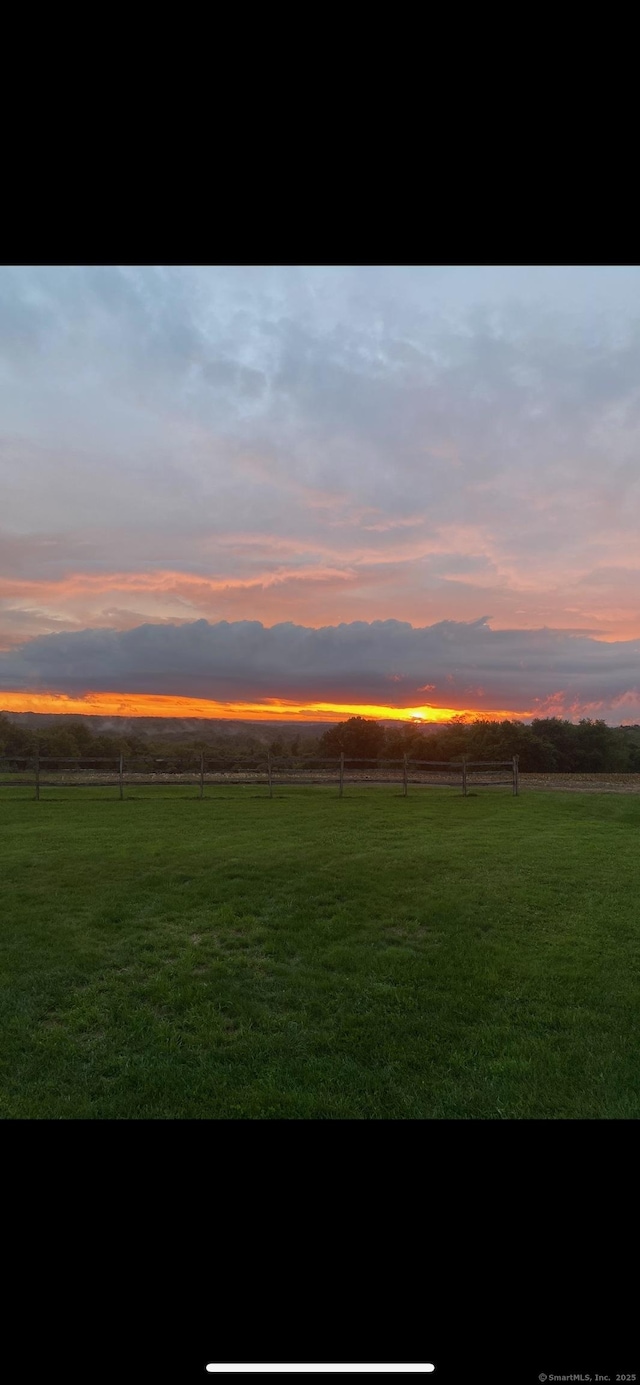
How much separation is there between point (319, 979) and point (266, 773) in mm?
9322

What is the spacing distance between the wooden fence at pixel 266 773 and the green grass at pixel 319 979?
4.58 metres

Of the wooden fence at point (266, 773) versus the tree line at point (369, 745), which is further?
the tree line at point (369, 745)

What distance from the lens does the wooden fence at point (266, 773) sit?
11.3 m

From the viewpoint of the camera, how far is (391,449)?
505cm

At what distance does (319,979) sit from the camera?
10.9 ft
